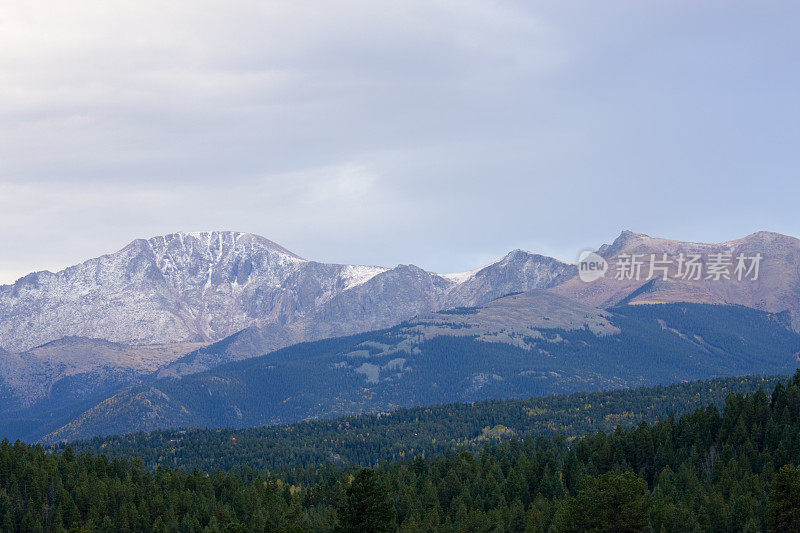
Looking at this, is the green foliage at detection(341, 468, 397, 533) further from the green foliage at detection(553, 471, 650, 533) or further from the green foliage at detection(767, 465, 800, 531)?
the green foliage at detection(767, 465, 800, 531)

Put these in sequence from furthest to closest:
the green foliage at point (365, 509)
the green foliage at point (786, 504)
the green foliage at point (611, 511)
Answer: the green foliage at point (611, 511) < the green foliage at point (365, 509) < the green foliage at point (786, 504)

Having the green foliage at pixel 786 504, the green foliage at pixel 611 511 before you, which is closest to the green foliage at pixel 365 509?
the green foliage at pixel 611 511

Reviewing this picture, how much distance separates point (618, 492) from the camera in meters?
160

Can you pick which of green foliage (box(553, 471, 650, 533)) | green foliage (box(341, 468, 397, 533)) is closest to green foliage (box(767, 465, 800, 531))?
green foliage (box(553, 471, 650, 533))

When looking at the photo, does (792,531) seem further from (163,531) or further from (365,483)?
(163,531)

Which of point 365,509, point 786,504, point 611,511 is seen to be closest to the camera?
point 786,504

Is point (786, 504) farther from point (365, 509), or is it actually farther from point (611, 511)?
point (365, 509)

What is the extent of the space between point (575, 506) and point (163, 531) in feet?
296

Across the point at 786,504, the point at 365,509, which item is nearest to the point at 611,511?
the point at 786,504

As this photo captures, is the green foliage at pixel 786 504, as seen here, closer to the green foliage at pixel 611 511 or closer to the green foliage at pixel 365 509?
the green foliage at pixel 611 511

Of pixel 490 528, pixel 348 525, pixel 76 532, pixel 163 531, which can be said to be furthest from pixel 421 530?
pixel 76 532

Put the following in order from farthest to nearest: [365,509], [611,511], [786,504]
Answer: [611,511] → [365,509] → [786,504]

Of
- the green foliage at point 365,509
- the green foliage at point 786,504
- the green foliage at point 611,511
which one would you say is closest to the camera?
the green foliage at point 786,504

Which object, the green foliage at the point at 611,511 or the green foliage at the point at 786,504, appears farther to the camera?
the green foliage at the point at 611,511
